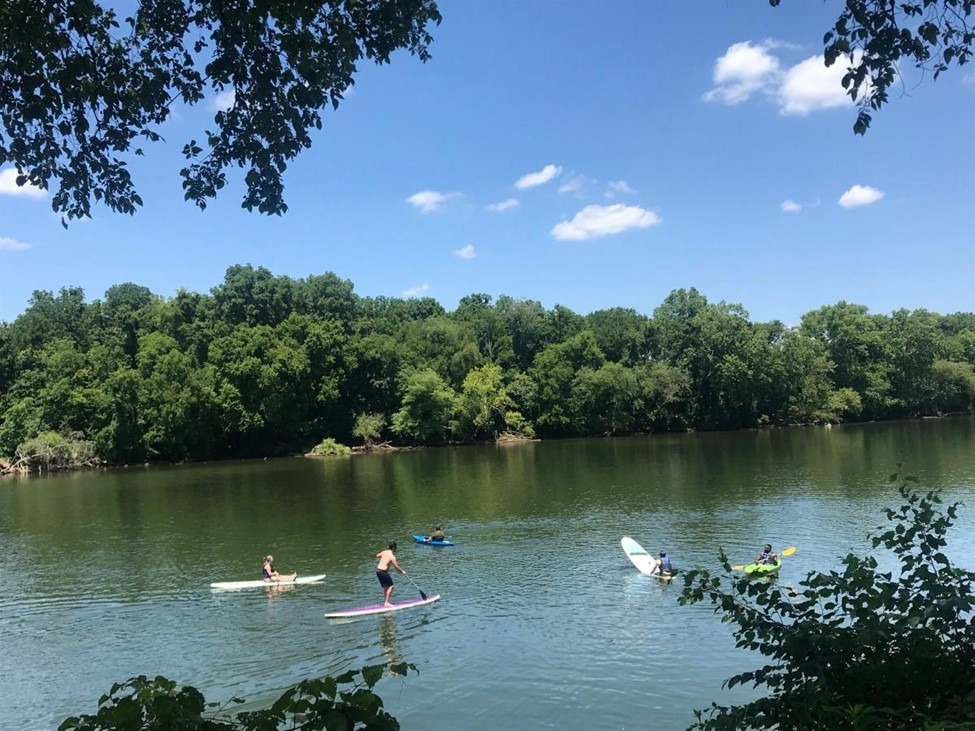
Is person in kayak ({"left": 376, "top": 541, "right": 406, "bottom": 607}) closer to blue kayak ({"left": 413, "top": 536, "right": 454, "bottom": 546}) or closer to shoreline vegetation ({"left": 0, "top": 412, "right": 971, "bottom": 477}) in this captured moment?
blue kayak ({"left": 413, "top": 536, "right": 454, "bottom": 546})

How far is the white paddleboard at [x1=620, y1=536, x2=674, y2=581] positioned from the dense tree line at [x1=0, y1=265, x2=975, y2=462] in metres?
50.2

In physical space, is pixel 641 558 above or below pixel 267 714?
below

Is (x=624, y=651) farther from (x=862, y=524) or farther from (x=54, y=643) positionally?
(x=862, y=524)

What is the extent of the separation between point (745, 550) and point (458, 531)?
10.5m

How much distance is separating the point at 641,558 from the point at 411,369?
5573 cm

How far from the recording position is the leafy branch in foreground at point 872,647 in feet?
16.7

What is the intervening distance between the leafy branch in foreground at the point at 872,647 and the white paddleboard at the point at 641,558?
13760 mm

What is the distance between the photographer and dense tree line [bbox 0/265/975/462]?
66.1m

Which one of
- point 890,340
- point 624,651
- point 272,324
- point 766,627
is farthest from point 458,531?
point 890,340

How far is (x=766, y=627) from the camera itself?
20.0 feet

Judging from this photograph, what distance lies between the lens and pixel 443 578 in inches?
818

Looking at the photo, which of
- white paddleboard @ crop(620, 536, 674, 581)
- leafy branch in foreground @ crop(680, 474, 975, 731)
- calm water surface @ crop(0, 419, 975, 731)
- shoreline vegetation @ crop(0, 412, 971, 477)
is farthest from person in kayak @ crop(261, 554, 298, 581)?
shoreline vegetation @ crop(0, 412, 971, 477)

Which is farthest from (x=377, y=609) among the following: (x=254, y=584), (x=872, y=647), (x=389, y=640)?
(x=872, y=647)

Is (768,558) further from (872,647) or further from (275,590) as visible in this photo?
(872,647)
